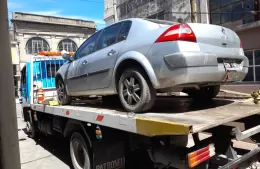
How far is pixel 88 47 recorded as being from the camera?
207 inches

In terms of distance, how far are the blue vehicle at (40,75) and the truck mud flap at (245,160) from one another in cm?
563

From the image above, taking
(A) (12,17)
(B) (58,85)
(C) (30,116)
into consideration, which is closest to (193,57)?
(B) (58,85)

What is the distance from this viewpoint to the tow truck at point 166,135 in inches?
115

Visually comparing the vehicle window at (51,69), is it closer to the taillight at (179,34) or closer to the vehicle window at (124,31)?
the vehicle window at (124,31)

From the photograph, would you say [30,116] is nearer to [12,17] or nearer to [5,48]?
[5,48]

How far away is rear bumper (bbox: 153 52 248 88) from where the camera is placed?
3.21m

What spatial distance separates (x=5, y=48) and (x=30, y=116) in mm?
6013

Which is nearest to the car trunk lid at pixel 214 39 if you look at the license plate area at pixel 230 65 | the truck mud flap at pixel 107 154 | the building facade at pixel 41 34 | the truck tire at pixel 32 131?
the license plate area at pixel 230 65

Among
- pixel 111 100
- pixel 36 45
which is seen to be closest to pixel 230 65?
pixel 111 100

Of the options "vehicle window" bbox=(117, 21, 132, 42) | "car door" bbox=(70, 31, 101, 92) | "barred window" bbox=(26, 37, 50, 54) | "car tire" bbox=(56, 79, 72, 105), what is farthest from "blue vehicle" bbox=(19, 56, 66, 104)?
"barred window" bbox=(26, 37, 50, 54)

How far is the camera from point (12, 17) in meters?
36.0

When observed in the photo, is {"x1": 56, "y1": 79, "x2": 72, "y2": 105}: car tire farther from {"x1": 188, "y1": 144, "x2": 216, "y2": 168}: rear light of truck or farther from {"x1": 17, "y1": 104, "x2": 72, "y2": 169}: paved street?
{"x1": 188, "y1": 144, "x2": 216, "y2": 168}: rear light of truck

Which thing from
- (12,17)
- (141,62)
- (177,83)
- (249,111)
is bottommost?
(249,111)

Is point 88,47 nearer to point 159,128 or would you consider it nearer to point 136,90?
point 136,90
